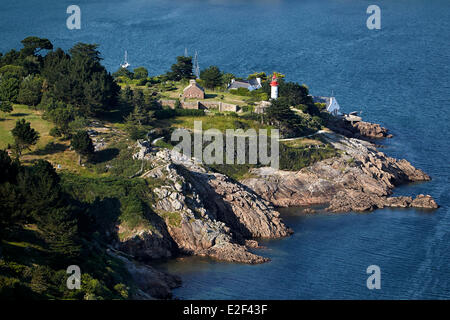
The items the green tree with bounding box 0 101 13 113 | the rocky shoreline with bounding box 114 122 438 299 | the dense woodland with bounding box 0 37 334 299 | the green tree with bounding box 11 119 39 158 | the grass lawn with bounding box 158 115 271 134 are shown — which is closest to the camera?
the dense woodland with bounding box 0 37 334 299

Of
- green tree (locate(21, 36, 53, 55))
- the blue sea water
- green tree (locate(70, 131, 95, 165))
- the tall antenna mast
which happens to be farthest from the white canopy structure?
green tree (locate(70, 131, 95, 165))

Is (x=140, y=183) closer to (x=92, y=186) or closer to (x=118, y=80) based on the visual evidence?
(x=92, y=186)

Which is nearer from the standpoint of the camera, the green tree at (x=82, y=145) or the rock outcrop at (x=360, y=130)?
the green tree at (x=82, y=145)

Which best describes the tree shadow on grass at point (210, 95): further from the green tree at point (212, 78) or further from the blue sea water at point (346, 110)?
the blue sea water at point (346, 110)

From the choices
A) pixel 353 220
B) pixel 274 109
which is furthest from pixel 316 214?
pixel 274 109

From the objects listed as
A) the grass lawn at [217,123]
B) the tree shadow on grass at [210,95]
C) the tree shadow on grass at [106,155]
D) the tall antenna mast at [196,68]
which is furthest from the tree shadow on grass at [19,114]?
the tall antenna mast at [196,68]

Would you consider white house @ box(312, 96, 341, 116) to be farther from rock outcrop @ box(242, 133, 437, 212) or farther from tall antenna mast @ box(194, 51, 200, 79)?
rock outcrop @ box(242, 133, 437, 212)
